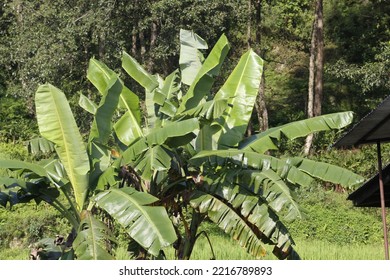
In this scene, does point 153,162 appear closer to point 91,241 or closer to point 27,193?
point 91,241

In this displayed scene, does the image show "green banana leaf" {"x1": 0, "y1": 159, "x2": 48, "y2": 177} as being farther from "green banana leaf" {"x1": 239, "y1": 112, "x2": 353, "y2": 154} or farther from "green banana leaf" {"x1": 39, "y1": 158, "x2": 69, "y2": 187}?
"green banana leaf" {"x1": 239, "y1": 112, "x2": 353, "y2": 154}

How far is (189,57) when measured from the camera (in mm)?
10383

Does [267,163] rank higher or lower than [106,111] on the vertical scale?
lower

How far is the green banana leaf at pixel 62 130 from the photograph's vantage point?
28.7 ft

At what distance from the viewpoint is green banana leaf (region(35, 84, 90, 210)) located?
8742 millimetres

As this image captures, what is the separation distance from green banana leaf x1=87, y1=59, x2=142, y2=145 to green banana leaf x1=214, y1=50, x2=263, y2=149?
3.27 feet

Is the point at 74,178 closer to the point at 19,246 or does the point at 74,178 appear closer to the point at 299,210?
the point at 299,210

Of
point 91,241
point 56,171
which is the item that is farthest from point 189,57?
point 91,241

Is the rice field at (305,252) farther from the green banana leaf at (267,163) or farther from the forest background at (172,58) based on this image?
the green banana leaf at (267,163)

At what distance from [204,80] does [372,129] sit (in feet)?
6.57

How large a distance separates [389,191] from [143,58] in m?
11.2

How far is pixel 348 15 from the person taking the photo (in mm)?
26078

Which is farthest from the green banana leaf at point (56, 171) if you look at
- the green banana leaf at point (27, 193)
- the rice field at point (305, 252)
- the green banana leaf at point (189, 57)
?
the rice field at point (305, 252)

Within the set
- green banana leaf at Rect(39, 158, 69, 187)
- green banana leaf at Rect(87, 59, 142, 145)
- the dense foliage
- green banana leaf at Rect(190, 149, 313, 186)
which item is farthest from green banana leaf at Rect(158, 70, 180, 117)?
the dense foliage
